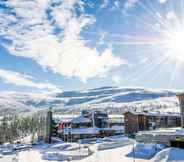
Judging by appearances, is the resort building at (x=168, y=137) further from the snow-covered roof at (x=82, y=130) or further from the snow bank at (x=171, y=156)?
the snow-covered roof at (x=82, y=130)

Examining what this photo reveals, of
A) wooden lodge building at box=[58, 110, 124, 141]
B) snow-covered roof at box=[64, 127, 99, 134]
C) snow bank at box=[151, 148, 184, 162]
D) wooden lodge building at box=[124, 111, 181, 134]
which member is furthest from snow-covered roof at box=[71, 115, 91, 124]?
snow bank at box=[151, 148, 184, 162]

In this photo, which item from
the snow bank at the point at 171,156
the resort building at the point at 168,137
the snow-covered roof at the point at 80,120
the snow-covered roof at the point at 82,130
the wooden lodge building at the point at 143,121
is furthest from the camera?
the snow-covered roof at the point at 80,120

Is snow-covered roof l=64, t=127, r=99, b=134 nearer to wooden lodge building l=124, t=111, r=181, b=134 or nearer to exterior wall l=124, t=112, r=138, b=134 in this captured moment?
wooden lodge building l=124, t=111, r=181, b=134

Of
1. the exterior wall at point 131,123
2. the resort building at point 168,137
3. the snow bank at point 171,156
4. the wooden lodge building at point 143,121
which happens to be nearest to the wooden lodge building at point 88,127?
the wooden lodge building at point 143,121

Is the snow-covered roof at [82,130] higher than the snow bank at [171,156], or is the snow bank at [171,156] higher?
the snow-covered roof at [82,130]

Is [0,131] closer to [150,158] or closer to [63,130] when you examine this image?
[63,130]

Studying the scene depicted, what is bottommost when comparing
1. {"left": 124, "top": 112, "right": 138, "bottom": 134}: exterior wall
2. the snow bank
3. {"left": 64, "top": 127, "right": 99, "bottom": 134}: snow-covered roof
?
the snow bank

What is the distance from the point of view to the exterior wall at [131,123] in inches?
3038

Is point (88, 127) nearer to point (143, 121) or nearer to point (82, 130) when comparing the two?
point (82, 130)

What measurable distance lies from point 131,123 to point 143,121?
329cm

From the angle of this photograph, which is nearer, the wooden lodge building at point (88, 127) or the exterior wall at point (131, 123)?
the exterior wall at point (131, 123)

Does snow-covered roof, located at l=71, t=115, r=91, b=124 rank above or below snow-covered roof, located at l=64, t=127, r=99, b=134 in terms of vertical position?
above

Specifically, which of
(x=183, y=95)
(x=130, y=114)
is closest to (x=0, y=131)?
(x=130, y=114)

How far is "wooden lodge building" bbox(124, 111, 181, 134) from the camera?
7706 centimetres
